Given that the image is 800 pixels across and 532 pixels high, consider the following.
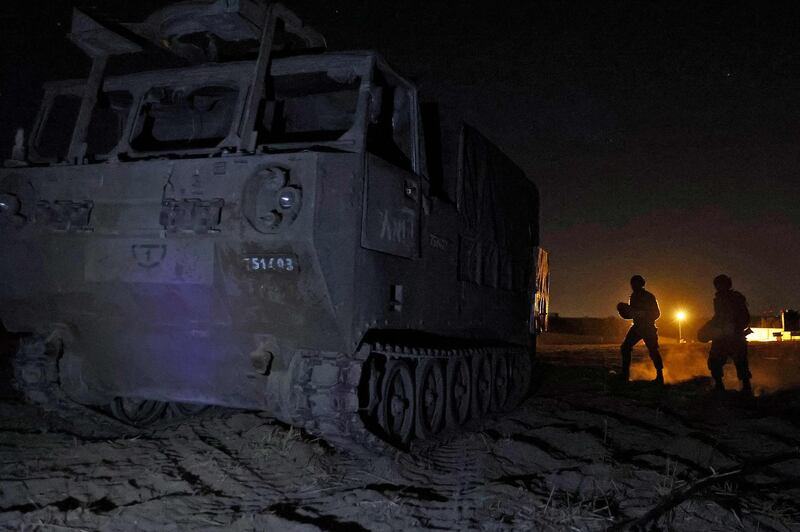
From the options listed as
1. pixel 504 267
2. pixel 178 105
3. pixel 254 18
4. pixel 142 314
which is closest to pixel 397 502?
pixel 142 314

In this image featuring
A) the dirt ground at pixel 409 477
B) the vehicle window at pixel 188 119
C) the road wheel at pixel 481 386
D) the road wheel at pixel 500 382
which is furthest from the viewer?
the road wheel at pixel 500 382

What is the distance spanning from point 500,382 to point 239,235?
4773 millimetres

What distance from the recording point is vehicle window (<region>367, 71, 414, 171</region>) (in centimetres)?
577

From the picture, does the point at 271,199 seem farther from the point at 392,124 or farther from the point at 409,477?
the point at 409,477

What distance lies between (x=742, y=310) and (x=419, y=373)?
6.60 m

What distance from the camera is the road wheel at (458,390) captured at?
22.8 feet

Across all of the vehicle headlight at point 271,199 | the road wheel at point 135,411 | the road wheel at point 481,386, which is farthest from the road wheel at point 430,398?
the road wheel at point 135,411

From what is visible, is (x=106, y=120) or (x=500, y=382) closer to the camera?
(x=106, y=120)

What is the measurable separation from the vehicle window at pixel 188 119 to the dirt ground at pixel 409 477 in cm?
250

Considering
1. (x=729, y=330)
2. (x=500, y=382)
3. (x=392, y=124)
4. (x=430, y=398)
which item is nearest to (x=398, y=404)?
(x=430, y=398)

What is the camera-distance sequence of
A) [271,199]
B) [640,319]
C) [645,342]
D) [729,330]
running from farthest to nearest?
[640,319]
[645,342]
[729,330]
[271,199]

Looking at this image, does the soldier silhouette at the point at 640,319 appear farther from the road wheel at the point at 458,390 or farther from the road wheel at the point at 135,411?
the road wheel at the point at 135,411

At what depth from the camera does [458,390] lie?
7246mm

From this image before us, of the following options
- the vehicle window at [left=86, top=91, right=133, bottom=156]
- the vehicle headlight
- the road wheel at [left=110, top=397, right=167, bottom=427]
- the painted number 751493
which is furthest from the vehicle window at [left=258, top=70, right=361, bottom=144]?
the road wheel at [left=110, top=397, right=167, bottom=427]
